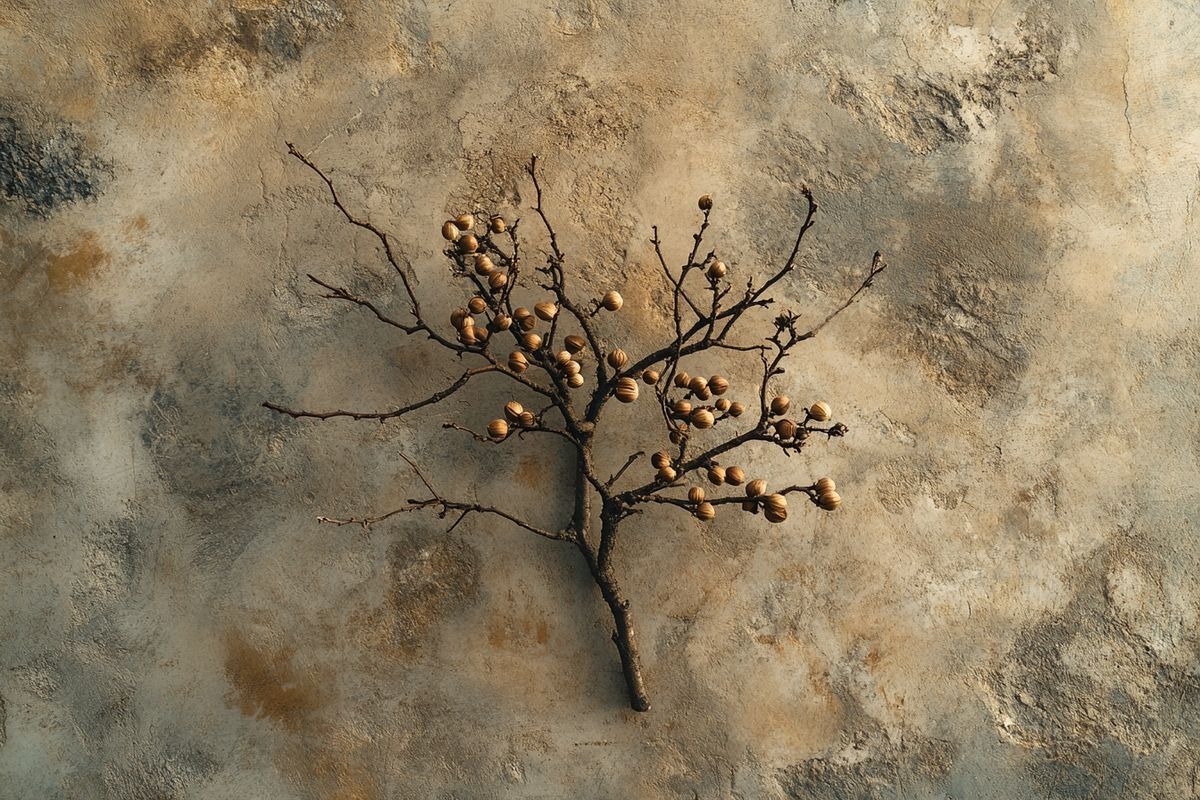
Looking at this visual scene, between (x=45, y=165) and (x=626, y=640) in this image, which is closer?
(x=626, y=640)

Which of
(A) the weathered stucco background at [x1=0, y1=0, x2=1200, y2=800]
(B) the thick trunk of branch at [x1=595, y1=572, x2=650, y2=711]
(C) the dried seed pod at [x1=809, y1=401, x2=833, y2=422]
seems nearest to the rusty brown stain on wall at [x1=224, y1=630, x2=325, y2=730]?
(A) the weathered stucco background at [x1=0, y1=0, x2=1200, y2=800]

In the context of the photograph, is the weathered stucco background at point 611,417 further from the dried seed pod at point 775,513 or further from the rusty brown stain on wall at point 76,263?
the dried seed pod at point 775,513

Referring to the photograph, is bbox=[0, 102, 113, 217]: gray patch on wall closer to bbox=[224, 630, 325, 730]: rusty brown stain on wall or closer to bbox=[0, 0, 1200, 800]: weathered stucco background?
bbox=[0, 0, 1200, 800]: weathered stucco background

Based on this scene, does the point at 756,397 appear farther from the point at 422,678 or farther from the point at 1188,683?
the point at 1188,683

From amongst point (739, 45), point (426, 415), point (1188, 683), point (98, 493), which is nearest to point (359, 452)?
point (426, 415)

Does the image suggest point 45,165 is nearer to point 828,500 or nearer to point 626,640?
point 626,640

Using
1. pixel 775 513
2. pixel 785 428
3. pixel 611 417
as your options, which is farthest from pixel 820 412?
pixel 611 417

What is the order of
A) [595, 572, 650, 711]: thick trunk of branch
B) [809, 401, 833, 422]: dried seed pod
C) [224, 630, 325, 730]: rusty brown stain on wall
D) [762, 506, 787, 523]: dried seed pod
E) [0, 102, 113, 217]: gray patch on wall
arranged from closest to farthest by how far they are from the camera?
1. [762, 506, 787, 523]: dried seed pod
2. [809, 401, 833, 422]: dried seed pod
3. [595, 572, 650, 711]: thick trunk of branch
4. [224, 630, 325, 730]: rusty brown stain on wall
5. [0, 102, 113, 217]: gray patch on wall
